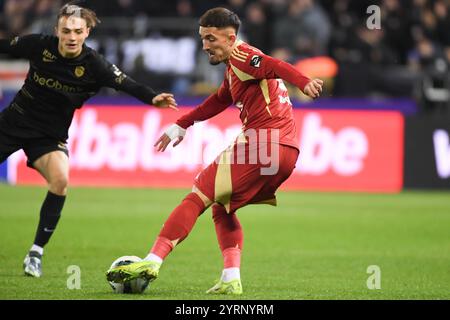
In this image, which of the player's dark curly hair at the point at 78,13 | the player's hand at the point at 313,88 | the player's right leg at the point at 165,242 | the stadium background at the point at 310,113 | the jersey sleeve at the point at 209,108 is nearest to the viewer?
the player's hand at the point at 313,88

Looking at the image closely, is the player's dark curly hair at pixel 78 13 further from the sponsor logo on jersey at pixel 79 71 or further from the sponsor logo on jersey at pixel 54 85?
the sponsor logo on jersey at pixel 54 85

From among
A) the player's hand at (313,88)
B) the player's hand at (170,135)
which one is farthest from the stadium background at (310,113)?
the player's hand at (313,88)

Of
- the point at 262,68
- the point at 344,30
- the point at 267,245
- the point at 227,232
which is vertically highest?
the point at 344,30

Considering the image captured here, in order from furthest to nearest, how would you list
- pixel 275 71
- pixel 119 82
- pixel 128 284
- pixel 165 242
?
pixel 119 82, pixel 128 284, pixel 165 242, pixel 275 71

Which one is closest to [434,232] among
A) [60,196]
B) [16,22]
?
[60,196]

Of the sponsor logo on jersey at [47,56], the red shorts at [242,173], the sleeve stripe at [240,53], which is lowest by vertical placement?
A: the red shorts at [242,173]

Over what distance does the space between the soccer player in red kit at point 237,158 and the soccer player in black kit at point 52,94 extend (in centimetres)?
117

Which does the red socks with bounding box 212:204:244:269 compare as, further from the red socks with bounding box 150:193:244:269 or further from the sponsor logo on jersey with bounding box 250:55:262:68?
the sponsor logo on jersey with bounding box 250:55:262:68

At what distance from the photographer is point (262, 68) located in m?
7.66

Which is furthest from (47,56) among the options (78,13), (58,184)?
(58,184)

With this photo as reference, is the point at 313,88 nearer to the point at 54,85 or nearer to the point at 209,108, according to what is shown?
the point at 209,108

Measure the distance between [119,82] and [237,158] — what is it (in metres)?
1.47

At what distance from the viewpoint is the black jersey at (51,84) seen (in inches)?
354

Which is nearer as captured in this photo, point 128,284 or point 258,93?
point 128,284
